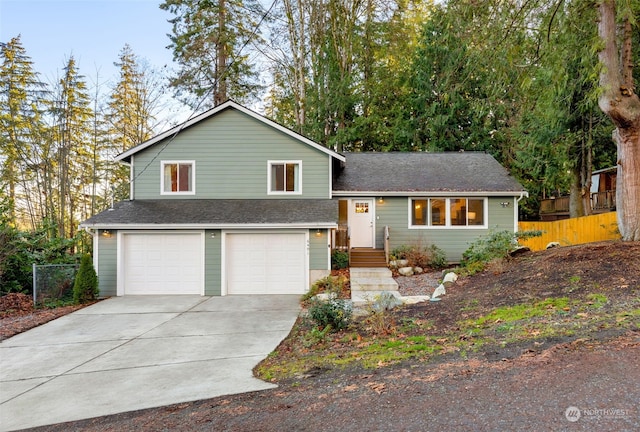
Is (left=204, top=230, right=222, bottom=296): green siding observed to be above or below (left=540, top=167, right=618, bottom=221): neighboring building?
below

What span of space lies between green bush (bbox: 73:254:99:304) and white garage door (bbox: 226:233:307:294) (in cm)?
360

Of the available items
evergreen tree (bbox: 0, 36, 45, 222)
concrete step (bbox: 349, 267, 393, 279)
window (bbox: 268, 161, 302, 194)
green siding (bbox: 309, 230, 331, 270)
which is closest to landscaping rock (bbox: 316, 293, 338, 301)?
green siding (bbox: 309, 230, 331, 270)

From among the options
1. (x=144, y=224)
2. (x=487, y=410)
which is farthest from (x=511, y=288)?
(x=144, y=224)

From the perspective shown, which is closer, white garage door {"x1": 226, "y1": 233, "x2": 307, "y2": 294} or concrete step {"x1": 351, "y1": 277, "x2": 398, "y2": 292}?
concrete step {"x1": 351, "y1": 277, "x2": 398, "y2": 292}

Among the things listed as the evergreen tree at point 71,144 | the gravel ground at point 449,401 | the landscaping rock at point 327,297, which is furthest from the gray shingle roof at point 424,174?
the evergreen tree at point 71,144

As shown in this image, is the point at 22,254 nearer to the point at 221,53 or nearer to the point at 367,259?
the point at 367,259

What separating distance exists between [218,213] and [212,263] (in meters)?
1.52

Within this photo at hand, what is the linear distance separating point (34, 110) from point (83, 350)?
13.1 metres

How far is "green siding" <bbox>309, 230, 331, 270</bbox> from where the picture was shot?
36.2 feet

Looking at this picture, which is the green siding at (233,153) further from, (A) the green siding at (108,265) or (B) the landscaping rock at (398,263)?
(B) the landscaping rock at (398,263)

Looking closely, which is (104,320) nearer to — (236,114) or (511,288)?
(236,114)

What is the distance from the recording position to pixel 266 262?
11094mm

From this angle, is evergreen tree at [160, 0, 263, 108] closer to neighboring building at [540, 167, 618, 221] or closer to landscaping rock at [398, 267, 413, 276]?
landscaping rock at [398, 267, 413, 276]

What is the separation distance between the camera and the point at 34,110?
48.4 ft
